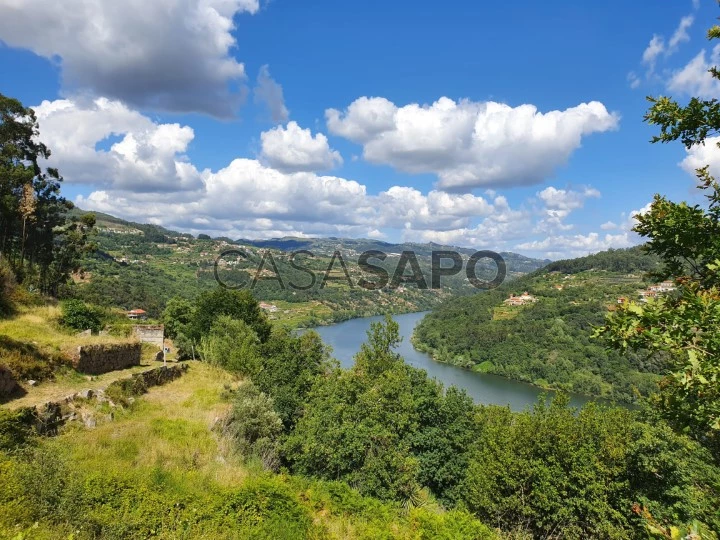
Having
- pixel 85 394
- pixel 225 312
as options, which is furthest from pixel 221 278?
pixel 85 394

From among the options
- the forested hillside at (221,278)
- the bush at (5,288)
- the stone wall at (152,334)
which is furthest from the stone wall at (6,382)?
the forested hillside at (221,278)

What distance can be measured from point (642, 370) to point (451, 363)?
1301 inches

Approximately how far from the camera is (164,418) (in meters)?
10.6

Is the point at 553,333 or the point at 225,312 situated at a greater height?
the point at 225,312

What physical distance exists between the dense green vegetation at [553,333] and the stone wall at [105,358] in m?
49.1

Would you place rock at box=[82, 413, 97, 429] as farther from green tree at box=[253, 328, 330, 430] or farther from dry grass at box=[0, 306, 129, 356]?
green tree at box=[253, 328, 330, 430]

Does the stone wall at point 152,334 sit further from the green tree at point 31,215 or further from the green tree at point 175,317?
the green tree at point 175,317

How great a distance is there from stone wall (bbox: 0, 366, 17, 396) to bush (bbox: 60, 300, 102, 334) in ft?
23.1

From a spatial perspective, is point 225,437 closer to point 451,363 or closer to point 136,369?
point 136,369

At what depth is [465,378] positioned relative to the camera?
227 feet

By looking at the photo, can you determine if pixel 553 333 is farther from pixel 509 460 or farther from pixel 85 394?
pixel 85 394

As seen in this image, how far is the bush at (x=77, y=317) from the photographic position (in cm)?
Result: 1554

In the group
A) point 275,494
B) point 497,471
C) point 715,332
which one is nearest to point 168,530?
point 275,494

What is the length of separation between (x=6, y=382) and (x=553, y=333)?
9088 cm
